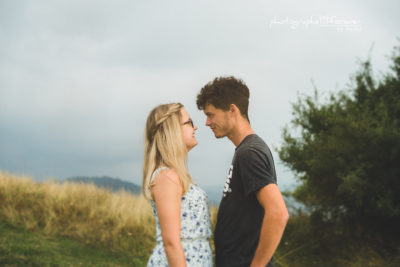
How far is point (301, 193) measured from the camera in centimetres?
1011

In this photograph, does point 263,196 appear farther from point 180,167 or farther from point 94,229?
point 94,229

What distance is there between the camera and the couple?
91.8 inches

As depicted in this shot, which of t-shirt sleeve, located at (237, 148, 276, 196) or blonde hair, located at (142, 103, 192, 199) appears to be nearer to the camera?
t-shirt sleeve, located at (237, 148, 276, 196)

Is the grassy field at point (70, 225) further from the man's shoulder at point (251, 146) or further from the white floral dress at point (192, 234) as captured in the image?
the man's shoulder at point (251, 146)

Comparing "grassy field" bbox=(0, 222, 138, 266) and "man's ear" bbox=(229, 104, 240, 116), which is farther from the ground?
"man's ear" bbox=(229, 104, 240, 116)

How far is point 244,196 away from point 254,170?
267 millimetres

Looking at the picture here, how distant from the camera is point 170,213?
237 centimetres

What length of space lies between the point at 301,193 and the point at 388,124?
332 centimetres

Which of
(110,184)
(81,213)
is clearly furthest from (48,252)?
(110,184)

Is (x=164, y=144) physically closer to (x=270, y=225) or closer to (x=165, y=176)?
(x=165, y=176)

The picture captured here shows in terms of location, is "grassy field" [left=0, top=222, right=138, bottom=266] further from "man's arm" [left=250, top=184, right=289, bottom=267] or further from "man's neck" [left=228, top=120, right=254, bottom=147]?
"man's arm" [left=250, top=184, right=289, bottom=267]

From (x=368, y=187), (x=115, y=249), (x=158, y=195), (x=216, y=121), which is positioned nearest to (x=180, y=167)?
(x=158, y=195)

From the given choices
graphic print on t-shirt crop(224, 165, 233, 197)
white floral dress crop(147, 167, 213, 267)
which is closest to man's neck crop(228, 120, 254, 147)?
graphic print on t-shirt crop(224, 165, 233, 197)

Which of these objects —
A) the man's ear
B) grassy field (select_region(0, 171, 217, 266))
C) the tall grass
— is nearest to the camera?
the man's ear
